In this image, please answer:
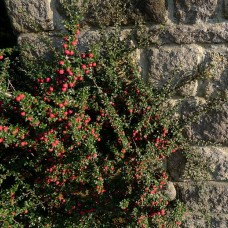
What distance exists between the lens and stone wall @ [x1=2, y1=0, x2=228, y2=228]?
7.14 ft

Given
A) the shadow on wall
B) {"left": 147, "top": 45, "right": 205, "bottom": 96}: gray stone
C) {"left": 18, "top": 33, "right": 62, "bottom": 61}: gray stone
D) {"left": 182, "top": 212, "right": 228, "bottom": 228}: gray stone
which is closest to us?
{"left": 147, "top": 45, "right": 205, "bottom": 96}: gray stone

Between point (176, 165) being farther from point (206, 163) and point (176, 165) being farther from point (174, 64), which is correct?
point (174, 64)

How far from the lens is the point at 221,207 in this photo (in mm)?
2488

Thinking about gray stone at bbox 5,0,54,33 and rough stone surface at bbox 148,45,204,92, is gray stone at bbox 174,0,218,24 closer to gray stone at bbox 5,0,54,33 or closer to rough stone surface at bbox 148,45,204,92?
rough stone surface at bbox 148,45,204,92

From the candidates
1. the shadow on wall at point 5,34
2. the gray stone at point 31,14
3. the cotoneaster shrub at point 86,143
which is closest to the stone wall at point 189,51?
the gray stone at point 31,14

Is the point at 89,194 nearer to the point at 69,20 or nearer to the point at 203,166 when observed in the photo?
the point at 203,166

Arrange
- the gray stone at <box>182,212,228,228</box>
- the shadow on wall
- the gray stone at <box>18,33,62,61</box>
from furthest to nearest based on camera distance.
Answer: the shadow on wall
the gray stone at <box>182,212,228,228</box>
the gray stone at <box>18,33,62,61</box>

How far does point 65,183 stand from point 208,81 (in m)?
1.15

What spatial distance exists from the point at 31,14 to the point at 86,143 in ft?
2.94

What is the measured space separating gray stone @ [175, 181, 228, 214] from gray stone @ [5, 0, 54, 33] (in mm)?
1407

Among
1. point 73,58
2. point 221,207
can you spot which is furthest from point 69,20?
point 221,207

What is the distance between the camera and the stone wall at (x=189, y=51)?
2.18 m

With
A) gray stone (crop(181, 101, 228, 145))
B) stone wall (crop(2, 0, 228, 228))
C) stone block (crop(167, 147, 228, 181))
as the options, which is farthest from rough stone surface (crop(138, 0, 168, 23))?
stone block (crop(167, 147, 228, 181))

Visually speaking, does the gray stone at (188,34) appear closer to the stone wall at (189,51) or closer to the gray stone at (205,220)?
the stone wall at (189,51)
